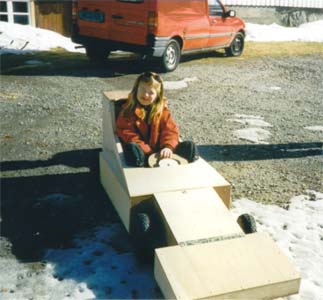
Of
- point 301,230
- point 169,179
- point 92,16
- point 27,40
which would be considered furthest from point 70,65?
point 301,230

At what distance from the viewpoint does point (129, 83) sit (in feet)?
32.1

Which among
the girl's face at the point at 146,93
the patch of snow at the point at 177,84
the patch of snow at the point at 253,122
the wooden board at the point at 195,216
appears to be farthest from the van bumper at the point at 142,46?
the wooden board at the point at 195,216

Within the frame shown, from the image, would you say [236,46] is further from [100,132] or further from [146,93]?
[146,93]

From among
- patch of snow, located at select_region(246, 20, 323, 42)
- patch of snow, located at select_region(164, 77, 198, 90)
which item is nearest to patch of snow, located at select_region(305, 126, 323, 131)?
patch of snow, located at select_region(164, 77, 198, 90)

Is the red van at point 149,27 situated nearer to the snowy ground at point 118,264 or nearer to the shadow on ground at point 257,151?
the shadow on ground at point 257,151

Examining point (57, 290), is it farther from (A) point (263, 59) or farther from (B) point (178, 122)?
(A) point (263, 59)

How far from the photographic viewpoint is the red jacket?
4637 mm

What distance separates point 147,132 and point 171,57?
6285 millimetres

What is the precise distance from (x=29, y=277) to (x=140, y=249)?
91 centimetres

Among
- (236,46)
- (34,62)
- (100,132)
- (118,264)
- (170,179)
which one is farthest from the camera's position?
(236,46)

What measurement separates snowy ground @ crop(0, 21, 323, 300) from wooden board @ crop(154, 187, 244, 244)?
1.73 feet

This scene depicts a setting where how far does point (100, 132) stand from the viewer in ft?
22.9

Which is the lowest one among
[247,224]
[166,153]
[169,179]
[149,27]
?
[247,224]

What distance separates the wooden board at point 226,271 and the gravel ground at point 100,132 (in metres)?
1.47
